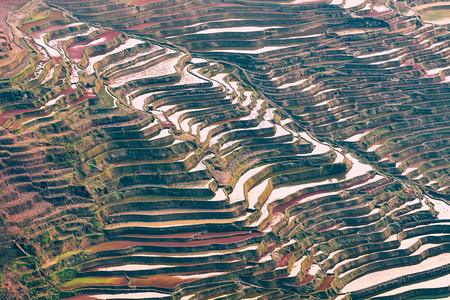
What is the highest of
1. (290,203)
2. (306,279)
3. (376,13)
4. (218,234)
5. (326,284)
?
(376,13)

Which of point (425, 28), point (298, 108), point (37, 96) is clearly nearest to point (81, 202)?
point (37, 96)

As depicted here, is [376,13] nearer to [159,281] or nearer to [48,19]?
[48,19]

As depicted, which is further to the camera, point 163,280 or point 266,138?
point 266,138

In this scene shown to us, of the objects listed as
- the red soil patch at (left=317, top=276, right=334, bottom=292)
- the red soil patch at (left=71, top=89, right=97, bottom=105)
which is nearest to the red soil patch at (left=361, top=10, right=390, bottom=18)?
the red soil patch at (left=71, top=89, right=97, bottom=105)

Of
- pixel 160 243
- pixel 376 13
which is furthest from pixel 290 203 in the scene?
pixel 376 13

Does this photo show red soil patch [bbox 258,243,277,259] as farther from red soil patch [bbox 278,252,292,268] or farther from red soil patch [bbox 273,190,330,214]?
red soil patch [bbox 273,190,330,214]

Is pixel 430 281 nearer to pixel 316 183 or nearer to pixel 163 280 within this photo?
pixel 316 183

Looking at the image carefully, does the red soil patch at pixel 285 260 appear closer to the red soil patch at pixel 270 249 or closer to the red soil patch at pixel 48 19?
the red soil patch at pixel 270 249
